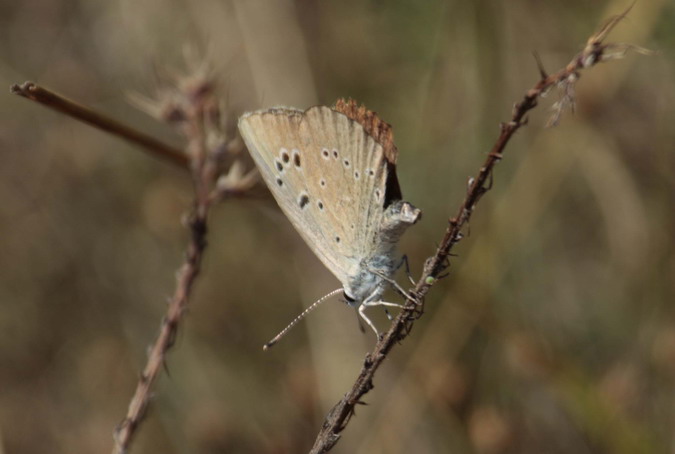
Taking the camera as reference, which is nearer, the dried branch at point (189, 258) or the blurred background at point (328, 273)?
the dried branch at point (189, 258)

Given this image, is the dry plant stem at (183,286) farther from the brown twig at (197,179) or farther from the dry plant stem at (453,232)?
the dry plant stem at (453,232)

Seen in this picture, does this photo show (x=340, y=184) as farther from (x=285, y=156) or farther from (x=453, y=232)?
(x=453, y=232)

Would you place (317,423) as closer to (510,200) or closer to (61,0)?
(510,200)

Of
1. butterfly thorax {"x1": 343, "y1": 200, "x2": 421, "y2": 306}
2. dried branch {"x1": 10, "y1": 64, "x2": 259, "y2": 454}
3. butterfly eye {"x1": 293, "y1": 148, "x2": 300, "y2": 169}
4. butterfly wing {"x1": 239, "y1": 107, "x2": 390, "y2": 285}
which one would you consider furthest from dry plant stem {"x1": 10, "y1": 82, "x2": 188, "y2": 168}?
butterfly thorax {"x1": 343, "y1": 200, "x2": 421, "y2": 306}

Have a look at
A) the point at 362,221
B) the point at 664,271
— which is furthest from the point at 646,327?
the point at 362,221

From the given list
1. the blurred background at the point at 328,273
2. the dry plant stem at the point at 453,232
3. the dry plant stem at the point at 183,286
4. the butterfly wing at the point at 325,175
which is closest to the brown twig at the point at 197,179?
the dry plant stem at the point at 183,286

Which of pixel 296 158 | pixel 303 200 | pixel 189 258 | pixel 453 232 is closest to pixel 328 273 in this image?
pixel 303 200
